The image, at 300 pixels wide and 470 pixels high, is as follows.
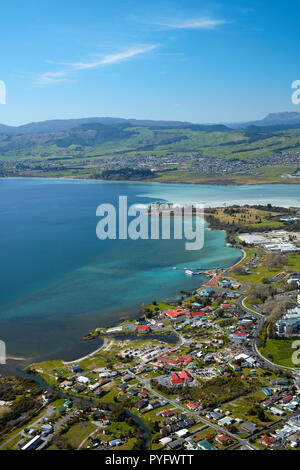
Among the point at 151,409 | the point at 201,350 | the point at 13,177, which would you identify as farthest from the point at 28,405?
the point at 13,177

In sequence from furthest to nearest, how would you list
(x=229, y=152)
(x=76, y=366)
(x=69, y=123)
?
(x=69, y=123), (x=229, y=152), (x=76, y=366)

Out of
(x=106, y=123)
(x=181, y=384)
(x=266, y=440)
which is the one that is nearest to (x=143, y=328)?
(x=181, y=384)

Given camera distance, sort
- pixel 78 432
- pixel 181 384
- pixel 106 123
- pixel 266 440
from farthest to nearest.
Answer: pixel 106 123 → pixel 181 384 → pixel 78 432 → pixel 266 440

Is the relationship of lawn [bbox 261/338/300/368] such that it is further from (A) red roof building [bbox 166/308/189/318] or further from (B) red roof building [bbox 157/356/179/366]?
(A) red roof building [bbox 166/308/189/318]

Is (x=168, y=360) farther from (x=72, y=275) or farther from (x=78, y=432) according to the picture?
(x=72, y=275)

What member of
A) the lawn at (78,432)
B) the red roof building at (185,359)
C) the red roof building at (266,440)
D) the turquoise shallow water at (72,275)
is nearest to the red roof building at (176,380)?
the red roof building at (185,359)

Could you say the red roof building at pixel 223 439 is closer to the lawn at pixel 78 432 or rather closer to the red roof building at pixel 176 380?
the red roof building at pixel 176 380

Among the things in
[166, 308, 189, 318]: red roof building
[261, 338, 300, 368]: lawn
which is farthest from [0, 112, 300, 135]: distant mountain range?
[261, 338, 300, 368]: lawn
